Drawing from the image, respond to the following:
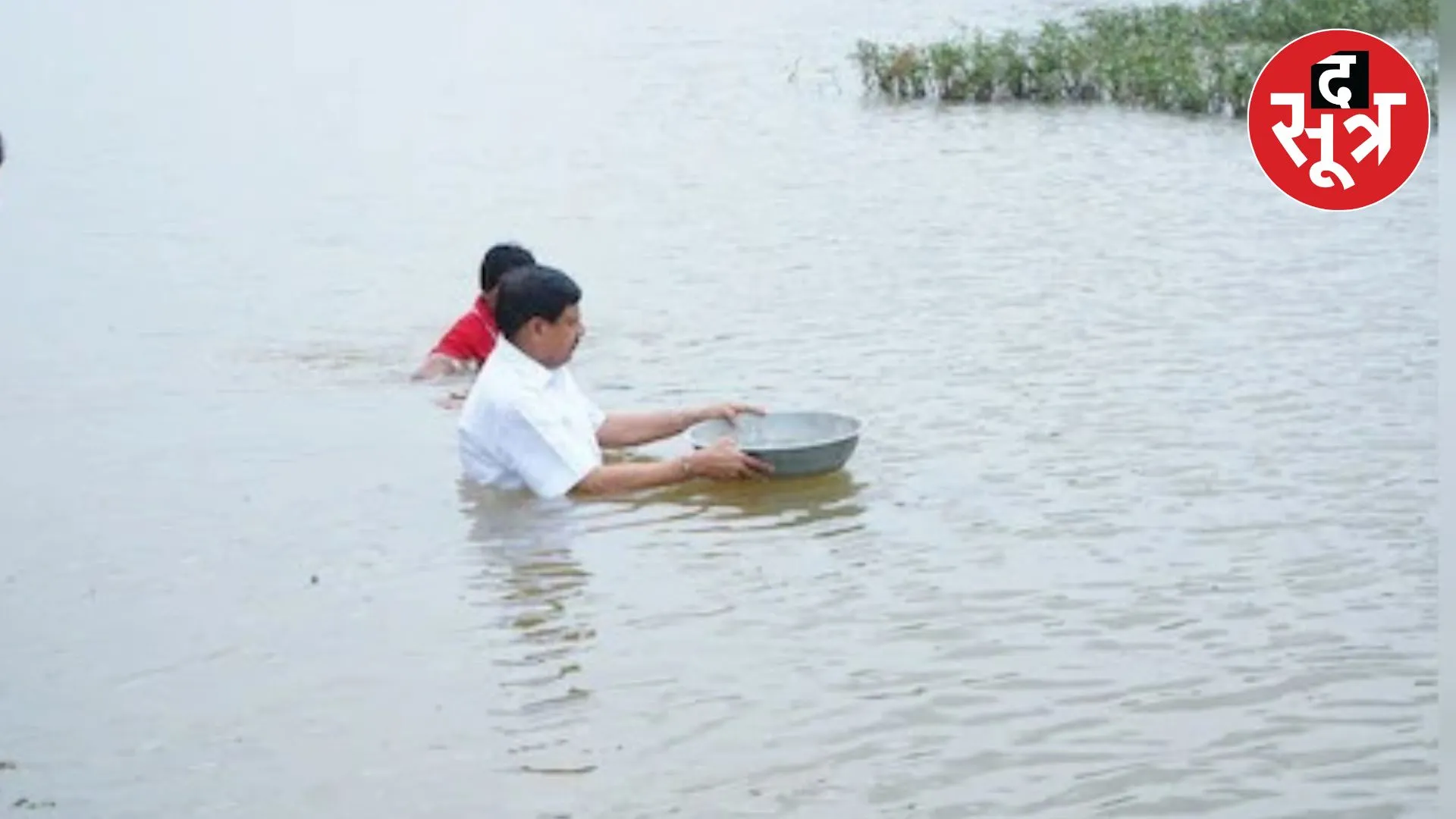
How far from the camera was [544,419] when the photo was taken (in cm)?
814

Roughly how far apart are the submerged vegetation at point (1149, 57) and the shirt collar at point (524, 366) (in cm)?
1136

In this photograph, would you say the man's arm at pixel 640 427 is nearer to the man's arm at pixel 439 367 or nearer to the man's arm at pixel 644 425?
the man's arm at pixel 644 425

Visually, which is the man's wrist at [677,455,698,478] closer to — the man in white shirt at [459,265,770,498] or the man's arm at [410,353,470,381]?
the man in white shirt at [459,265,770,498]

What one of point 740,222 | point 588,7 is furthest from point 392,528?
point 588,7

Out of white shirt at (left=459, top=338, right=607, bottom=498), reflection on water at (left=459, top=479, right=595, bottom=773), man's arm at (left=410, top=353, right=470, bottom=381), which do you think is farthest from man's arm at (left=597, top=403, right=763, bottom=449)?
man's arm at (left=410, top=353, right=470, bottom=381)

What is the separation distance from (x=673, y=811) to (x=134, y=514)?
363 centimetres

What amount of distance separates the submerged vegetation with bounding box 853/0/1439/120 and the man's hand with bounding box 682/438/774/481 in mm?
10981

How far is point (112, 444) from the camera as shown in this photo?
9.89 m

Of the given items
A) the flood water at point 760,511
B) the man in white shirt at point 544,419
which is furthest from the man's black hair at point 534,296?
the flood water at point 760,511

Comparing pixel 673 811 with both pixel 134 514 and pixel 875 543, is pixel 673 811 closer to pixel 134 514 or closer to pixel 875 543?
pixel 875 543

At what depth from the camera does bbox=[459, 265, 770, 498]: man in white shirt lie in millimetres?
8062

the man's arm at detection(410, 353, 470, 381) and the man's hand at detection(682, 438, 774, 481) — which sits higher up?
the man's hand at detection(682, 438, 774, 481)

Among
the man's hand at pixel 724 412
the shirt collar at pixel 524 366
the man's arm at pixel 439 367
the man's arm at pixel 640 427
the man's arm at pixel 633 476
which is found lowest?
the man's arm at pixel 439 367

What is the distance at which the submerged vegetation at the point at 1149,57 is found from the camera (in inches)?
774
